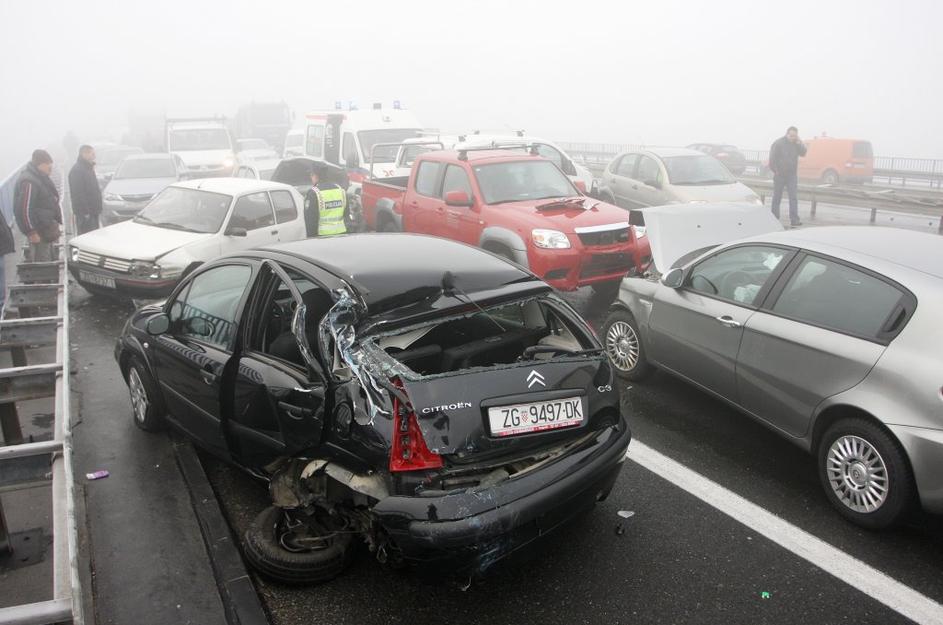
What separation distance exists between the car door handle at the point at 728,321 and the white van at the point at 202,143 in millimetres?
18062

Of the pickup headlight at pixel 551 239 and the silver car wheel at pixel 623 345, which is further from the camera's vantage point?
the pickup headlight at pixel 551 239

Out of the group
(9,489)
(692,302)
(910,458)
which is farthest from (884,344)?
(9,489)

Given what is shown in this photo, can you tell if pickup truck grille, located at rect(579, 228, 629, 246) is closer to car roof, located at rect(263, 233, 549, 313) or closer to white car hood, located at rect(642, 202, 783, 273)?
white car hood, located at rect(642, 202, 783, 273)

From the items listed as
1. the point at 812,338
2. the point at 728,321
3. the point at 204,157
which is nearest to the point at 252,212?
the point at 728,321

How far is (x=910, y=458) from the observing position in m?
3.68

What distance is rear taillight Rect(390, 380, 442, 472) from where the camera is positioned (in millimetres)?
3104

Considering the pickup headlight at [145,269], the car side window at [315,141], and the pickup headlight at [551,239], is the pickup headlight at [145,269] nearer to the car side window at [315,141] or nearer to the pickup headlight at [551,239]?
the pickup headlight at [551,239]

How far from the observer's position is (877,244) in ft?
15.0

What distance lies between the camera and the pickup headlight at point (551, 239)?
26.5 feet

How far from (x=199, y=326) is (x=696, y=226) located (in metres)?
4.34

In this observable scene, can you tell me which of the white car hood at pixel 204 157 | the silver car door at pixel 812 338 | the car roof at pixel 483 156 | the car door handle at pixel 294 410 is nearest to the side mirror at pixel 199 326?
the car door handle at pixel 294 410

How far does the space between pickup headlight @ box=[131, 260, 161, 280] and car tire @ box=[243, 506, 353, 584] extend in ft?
18.5

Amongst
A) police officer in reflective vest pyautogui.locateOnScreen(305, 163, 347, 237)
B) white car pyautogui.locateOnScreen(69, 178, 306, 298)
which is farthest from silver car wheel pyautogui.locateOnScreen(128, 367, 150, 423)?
police officer in reflective vest pyautogui.locateOnScreen(305, 163, 347, 237)

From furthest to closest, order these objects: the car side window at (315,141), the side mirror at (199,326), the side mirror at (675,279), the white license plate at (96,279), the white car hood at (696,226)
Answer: the car side window at (315,141) < the white license plate at (96,279) < the white car hood at (696,226) < the side mirror at (675,279) < the side mirror at (199,326)
